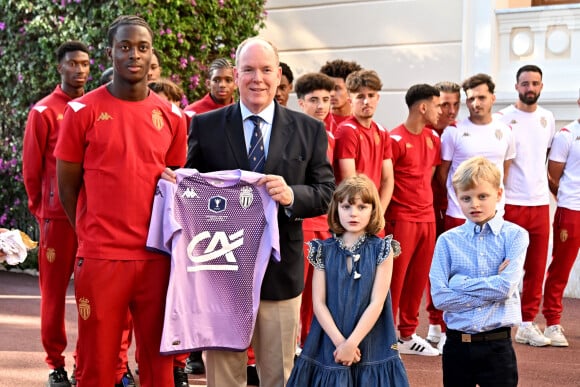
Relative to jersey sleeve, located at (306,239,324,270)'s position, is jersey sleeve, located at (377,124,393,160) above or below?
above

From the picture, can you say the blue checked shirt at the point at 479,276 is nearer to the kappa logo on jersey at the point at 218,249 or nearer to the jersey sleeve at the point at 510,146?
the kappa logo on jersey at the point at 218,249

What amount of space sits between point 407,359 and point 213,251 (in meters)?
3.22

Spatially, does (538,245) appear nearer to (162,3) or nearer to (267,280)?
(267,280)

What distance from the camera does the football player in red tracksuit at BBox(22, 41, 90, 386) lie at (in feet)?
19.6

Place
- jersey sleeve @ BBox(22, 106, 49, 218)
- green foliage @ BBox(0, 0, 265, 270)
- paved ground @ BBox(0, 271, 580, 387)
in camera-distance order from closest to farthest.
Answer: jersey sleeve @ BBox(22, 106, 49, 218), paved ground @ BBox(0, 271, 580, 387), green foliage @ BBox(0, 0, 265, 270)

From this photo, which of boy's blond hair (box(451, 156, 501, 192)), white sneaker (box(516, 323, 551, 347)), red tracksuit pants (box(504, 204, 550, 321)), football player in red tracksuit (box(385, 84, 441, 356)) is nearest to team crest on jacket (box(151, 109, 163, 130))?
boy's blond hair (box(451, 156, 501, 192))

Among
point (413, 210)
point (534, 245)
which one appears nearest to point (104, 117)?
point (413, 210)

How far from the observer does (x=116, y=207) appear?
4414 mm

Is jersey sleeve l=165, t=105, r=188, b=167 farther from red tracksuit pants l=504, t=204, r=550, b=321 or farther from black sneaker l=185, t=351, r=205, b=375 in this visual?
red tracksuit pants l=504, t=204, r=550, b=321

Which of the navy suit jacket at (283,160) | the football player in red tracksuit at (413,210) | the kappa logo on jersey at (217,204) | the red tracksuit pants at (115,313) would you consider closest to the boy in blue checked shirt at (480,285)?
the navy suit jacket at (283,160)

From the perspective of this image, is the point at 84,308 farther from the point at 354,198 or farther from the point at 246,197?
the point at 354,198

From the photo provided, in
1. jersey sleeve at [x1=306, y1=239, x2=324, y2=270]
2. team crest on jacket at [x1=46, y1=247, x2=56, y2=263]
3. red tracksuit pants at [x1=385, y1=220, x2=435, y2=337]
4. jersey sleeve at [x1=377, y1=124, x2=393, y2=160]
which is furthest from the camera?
red tracksuit pants at [x1=385, y1=220, x2=435, y2=337]

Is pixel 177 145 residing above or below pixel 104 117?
below

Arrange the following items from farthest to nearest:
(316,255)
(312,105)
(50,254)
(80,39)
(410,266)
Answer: (80,39) < (410,266) < (312,105) < (50,254) < (316,255)
